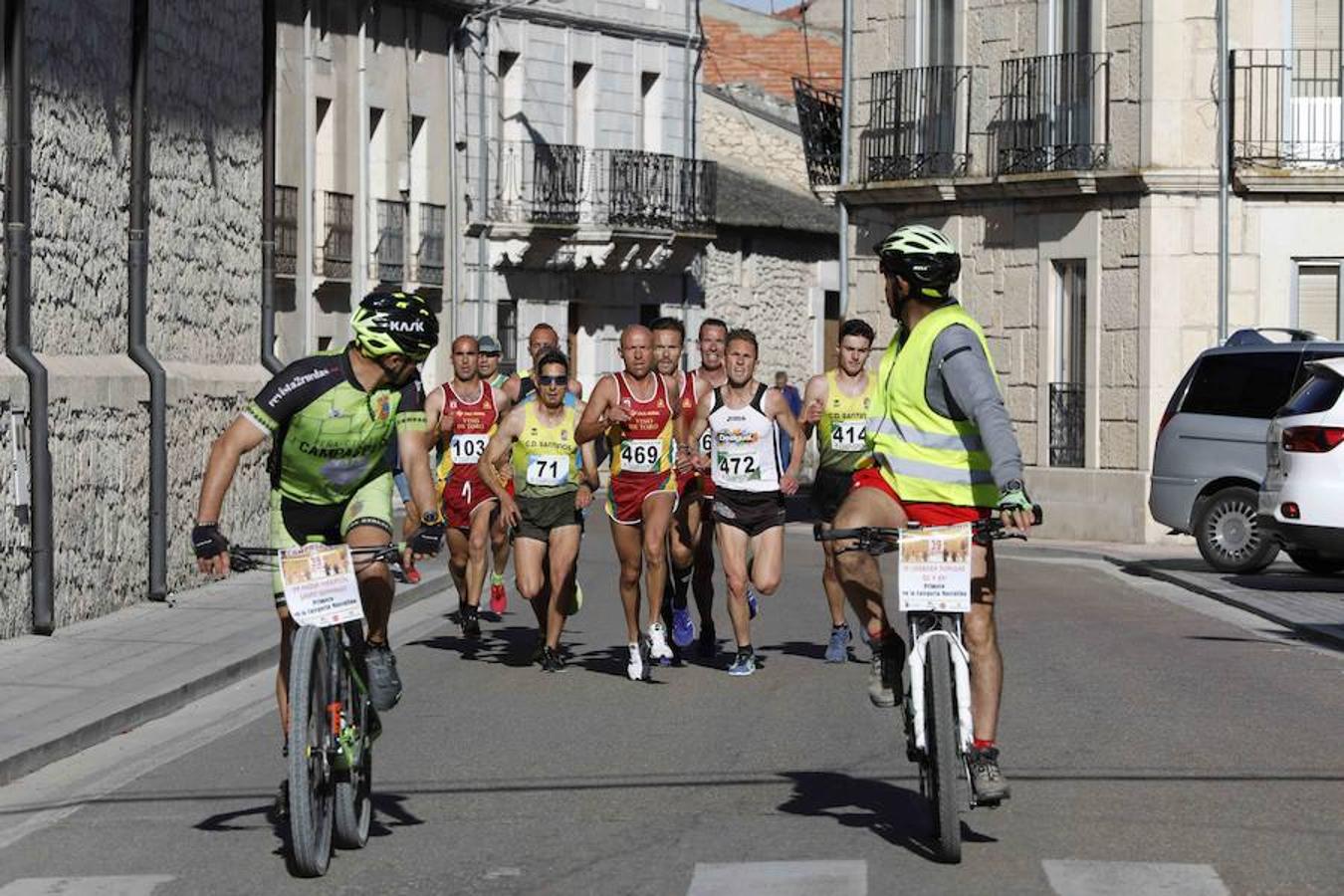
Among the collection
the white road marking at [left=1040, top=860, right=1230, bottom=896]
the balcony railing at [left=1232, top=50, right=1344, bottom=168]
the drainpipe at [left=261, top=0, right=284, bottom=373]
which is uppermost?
the balcony railing at [left=1232, top=50, right=1344, bottom=168]

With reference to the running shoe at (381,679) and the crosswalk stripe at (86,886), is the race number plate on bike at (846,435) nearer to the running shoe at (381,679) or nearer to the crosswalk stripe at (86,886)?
the running shoe at (381,679)

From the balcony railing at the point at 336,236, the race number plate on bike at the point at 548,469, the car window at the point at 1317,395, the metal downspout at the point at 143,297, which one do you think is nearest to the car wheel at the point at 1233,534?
the car window at the point at 1317,395

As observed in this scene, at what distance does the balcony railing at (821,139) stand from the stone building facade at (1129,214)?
4324mm

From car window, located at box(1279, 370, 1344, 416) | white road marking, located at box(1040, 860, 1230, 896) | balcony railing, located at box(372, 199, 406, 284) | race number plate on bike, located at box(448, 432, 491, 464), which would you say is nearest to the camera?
white road marking, located at box(1040, 860, 1230, 896)

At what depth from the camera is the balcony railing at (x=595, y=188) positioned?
151 feet

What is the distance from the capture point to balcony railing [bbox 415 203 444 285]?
4244 cm

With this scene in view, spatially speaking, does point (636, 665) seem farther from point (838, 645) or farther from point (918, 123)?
point (918, 123)

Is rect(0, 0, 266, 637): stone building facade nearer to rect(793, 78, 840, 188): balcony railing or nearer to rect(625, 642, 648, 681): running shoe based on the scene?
rect(625, 642, 648, 681): running shoe

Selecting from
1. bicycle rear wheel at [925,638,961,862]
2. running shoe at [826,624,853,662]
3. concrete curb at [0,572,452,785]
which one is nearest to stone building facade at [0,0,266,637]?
concrete curb at [0,572,452,785]

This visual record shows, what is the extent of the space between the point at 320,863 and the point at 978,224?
85.9 ft

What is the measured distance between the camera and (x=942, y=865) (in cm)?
838

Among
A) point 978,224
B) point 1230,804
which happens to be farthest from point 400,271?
point 1230,804

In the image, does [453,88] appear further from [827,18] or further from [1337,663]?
[1337,663]

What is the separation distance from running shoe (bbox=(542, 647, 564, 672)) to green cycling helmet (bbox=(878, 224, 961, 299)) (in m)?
6.28
